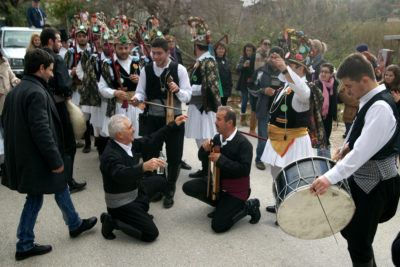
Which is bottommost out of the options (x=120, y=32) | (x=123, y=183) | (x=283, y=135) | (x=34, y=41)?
(x=123, y=183)

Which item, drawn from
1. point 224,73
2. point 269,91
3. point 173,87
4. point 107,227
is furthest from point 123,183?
point 224,73

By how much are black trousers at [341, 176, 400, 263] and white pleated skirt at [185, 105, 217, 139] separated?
2651 mm

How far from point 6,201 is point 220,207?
2747 millimetres

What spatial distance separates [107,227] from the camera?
11.0ft

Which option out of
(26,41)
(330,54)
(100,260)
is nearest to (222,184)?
(100,260)

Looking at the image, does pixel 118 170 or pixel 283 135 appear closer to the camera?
pixel 118 170

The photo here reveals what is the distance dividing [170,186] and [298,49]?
2.32 m

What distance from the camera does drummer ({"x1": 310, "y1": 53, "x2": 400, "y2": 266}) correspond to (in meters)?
2.12

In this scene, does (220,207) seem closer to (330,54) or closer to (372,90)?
(372,90)

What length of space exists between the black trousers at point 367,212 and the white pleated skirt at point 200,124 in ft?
8.70

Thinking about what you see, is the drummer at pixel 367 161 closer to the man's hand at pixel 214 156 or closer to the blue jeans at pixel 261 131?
the man's hand at pixel 214 156

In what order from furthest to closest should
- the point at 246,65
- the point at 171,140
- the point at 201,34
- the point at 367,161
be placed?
the point at 246,65 → the point at 201,34 → the point at 171,140 → the point at 367,161

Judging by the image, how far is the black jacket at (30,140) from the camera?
279cm

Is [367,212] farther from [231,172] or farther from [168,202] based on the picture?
[168,202]
